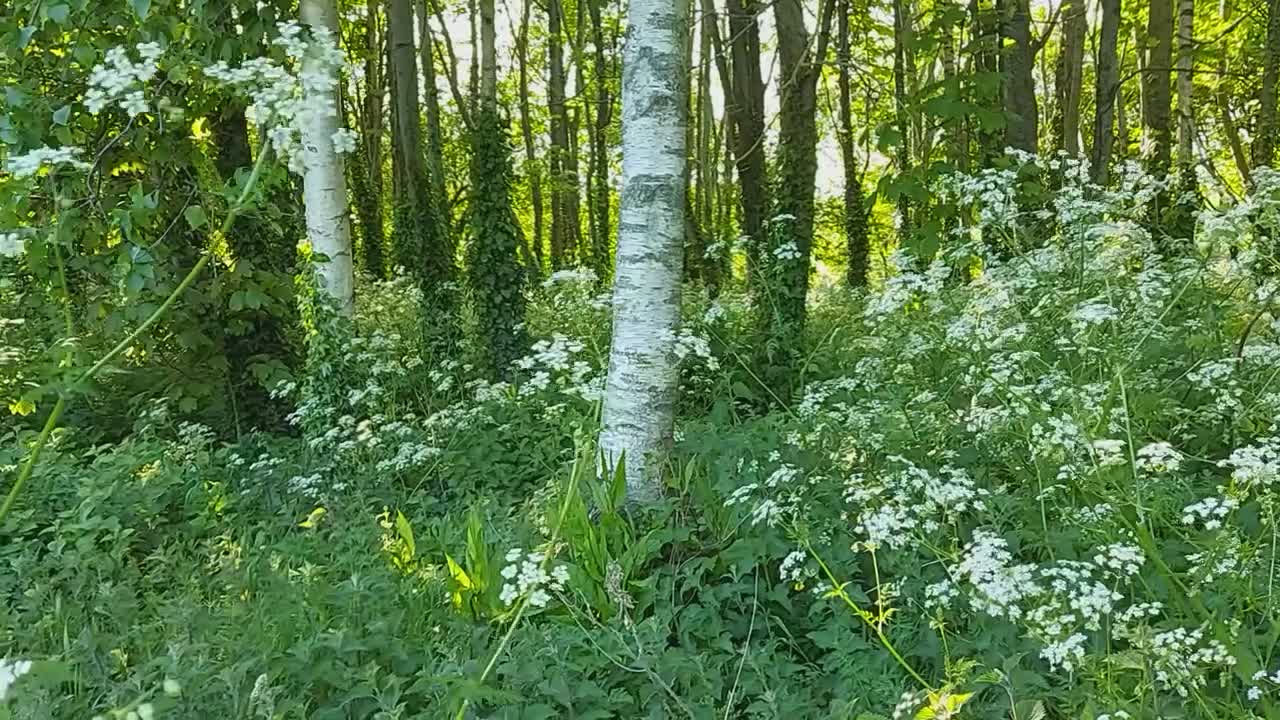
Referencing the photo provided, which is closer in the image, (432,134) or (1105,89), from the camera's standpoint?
(1105,89)

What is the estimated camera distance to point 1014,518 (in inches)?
135

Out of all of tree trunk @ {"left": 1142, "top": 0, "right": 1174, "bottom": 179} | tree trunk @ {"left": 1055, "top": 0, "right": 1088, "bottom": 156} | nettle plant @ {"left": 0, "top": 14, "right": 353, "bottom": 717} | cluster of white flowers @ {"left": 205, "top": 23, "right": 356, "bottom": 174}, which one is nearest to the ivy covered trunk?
nettle plant @ {"left": 0, "top": 14, "right": 353, "bottom": 717}

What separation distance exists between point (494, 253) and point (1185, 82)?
8326 mm

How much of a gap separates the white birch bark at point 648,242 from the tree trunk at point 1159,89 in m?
6.53

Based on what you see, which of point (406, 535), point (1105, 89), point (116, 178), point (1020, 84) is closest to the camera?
point (406, 535)

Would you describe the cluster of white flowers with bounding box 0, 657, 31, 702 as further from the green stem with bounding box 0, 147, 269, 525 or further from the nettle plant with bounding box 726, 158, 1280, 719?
the nettle plant with bounding box 726, 158, 1280, 719

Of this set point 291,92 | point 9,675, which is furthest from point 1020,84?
point 9,675

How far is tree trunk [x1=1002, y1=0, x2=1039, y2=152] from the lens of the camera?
7673mm

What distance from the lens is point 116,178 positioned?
5.34m

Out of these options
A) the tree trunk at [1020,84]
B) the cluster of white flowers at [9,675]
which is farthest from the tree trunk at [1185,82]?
the cluster of white flowers at [9,675]

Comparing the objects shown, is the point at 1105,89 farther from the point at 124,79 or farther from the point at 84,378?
the point at 84,378

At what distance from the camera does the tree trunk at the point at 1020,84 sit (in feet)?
25.2

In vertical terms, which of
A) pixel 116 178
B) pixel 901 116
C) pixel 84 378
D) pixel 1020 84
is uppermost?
pixel 1020 84

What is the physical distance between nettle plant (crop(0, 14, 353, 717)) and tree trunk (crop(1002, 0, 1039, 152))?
6.23 meters
